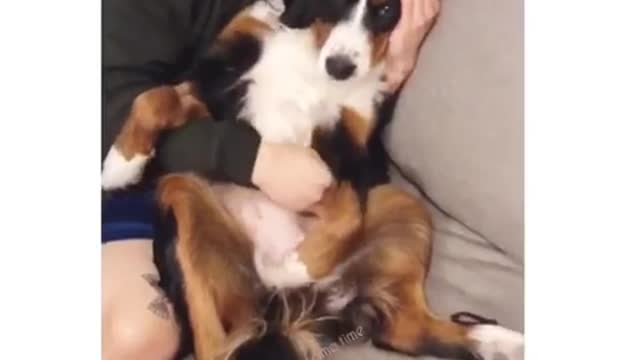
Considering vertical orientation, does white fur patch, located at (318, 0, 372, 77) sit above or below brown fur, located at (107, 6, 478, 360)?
above

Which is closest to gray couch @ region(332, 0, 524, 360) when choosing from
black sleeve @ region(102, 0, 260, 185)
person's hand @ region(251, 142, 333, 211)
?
person's hand @ region(251, 142, 333, 211)

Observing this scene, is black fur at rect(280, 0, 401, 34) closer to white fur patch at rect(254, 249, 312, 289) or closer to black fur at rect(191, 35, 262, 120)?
black fur at rect(191, 35, 262, 120)

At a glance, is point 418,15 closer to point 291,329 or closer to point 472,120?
point 472,120

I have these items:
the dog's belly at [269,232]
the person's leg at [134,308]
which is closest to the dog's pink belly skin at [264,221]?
the dog's belly at [269,232]

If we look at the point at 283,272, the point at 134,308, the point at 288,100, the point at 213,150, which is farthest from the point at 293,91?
the point at 134,308

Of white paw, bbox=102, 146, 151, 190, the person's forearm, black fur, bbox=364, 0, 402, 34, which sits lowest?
white paw, bbox=102, 146, 151, 190

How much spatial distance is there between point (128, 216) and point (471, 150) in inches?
17.8

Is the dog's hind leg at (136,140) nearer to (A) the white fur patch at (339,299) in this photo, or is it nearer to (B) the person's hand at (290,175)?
(B) the person's hand at (290,175)

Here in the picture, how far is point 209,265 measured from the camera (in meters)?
1.44

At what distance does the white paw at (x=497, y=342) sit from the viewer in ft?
4.92

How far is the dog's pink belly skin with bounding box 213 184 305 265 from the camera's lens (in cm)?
145

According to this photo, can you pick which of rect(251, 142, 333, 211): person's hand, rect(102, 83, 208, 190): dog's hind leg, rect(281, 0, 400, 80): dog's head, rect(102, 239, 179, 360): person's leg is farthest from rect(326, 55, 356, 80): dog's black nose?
rect(102, 239, 179, 360): person's leg
